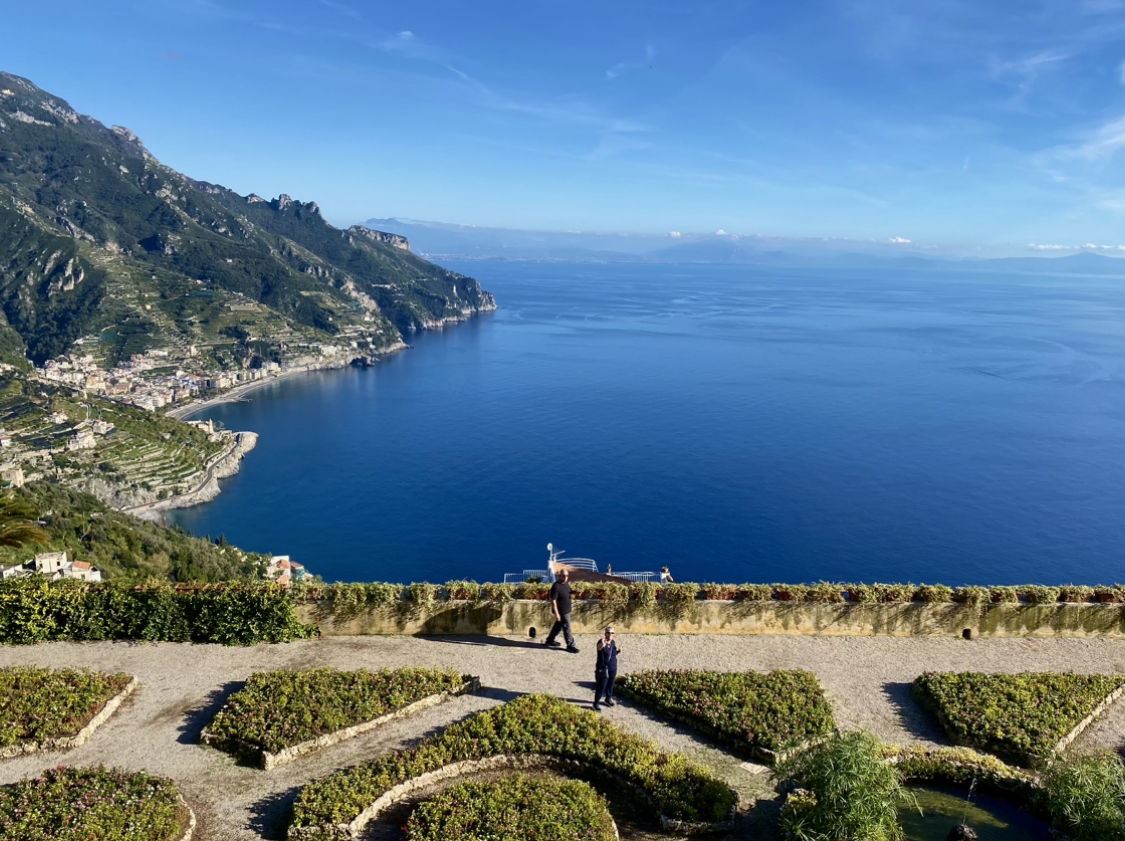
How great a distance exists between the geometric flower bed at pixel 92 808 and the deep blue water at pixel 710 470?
5513 cm

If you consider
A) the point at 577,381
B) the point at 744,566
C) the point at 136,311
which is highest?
the point at 136,311

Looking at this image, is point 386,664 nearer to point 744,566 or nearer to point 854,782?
point 854,782

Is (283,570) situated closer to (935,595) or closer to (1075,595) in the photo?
(935,595)

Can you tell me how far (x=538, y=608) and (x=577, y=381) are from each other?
121m

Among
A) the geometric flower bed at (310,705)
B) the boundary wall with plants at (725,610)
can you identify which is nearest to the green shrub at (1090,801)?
the boundary wall with plants at (725,610)

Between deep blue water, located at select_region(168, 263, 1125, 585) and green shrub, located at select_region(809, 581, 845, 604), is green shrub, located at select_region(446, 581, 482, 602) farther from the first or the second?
deep blue water, located at select_region(168, 263, 1125, 585)

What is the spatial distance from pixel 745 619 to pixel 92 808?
1187cm

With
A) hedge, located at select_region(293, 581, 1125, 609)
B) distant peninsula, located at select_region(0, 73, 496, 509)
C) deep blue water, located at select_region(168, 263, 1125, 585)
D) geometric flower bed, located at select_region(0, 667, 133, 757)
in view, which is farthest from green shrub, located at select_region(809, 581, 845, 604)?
distant peninsula, located at select_region(0, 73, 496, 509)

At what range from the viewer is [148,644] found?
14.8 metres

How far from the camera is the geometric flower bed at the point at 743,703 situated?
12.0 metres

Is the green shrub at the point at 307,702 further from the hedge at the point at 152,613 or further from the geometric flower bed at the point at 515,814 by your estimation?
the geometric flower bed at the point at 515,814

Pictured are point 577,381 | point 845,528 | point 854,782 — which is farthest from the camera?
point 577,381

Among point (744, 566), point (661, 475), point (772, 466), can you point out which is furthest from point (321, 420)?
point (744, 566)

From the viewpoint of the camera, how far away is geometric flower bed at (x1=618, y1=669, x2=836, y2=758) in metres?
12.0
